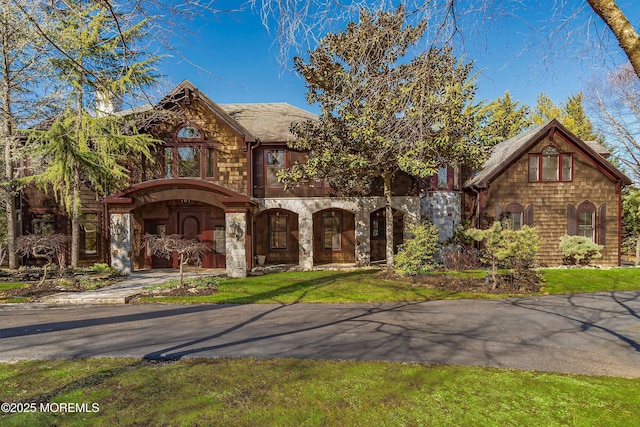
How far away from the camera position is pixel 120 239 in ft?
50.8

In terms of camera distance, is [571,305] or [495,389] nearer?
[495,389]

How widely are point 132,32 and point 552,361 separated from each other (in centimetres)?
952

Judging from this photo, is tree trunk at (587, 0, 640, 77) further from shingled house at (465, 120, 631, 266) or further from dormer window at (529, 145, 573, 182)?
dormer window at (529, 145, 573, 182)

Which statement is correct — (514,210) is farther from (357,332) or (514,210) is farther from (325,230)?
(357,332)

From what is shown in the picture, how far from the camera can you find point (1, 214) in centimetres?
1897

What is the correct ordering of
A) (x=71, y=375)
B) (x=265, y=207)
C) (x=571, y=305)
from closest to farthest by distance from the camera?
(x=71, y=375) → (x=571, y=305) → (x=265, y=207)

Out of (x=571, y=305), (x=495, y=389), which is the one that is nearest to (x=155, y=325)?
(x=495, y=389)

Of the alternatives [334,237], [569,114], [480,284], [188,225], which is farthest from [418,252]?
[569,114]

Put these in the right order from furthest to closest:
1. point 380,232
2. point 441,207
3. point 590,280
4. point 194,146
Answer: point 441,207 → point 380,232 → point 194,146 → point 590,280

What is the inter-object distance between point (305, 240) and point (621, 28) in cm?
1565

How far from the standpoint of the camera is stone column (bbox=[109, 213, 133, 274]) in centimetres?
1546

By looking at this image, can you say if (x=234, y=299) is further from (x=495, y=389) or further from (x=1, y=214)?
(x=1, y=214)

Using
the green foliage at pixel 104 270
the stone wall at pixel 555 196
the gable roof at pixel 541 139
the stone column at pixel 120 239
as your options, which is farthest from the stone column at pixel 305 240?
the stone wall at pixel 555 196

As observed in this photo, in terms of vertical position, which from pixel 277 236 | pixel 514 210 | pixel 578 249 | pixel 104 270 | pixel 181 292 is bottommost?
pixel 181 292
